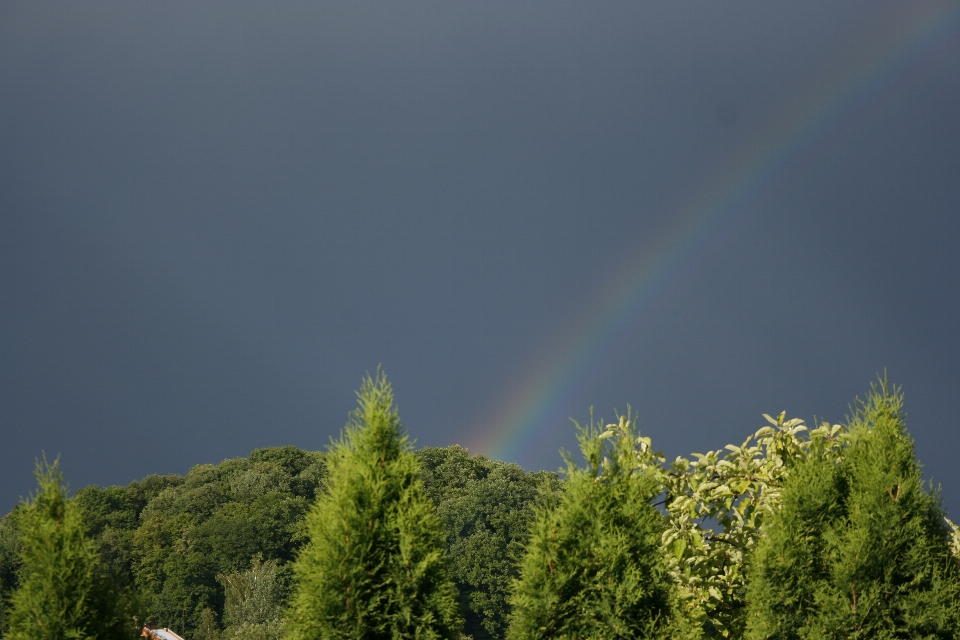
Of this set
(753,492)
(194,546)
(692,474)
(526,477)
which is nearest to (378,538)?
(692,474)

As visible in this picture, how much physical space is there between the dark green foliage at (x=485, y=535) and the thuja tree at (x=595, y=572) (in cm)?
4038

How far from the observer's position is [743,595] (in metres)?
7.65

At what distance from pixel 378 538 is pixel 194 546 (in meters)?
43.5

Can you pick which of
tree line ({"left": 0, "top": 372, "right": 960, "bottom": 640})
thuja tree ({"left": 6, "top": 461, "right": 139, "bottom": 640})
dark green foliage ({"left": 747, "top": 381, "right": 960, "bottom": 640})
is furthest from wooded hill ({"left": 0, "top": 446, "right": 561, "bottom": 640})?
thuja tree ({"left": 6, "top": 461, "right": 139, "bottom": 640})

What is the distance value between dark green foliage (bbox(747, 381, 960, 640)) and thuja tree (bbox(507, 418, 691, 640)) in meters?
0.89

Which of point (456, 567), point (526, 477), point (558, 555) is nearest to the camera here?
point (558, 555)

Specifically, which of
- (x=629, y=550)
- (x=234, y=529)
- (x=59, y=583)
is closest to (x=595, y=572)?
(x=629, y=550)

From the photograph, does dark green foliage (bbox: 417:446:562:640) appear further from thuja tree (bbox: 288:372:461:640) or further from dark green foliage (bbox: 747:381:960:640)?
thuja tree (bbox: 288:372:461:640)

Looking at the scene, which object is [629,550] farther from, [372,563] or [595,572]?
[372,563]

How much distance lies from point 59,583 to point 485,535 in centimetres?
4479

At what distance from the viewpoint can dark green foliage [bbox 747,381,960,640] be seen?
6.58 meters

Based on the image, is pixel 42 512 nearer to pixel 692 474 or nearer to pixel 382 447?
pixel 382 447

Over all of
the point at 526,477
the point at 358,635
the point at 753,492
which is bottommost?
the point at 358,635

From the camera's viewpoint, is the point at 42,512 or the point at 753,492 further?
the point at 753,492
